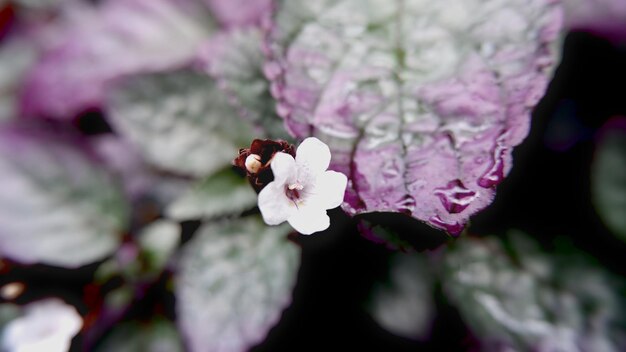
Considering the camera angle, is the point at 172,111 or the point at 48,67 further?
the point at 48,67

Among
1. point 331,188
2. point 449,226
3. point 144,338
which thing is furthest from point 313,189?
point 144,338

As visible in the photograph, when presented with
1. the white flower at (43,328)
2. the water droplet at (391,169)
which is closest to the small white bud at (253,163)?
the water droplet at (391,169)

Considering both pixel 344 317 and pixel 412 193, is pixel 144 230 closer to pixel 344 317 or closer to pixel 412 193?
pixel 344 317

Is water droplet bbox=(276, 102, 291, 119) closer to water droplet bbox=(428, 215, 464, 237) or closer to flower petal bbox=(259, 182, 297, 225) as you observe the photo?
flower petal bbox=(259, 182, 297, 225)

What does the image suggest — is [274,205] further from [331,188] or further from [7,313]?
[7,313]

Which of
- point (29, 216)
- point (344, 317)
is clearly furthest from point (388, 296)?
point (29, 216)

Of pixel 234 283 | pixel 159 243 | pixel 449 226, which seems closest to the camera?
pixel 449 226
